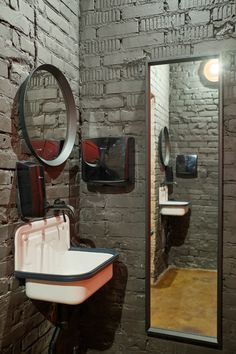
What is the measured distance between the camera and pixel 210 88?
201 cm

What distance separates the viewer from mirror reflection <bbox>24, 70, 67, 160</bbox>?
1.76 m

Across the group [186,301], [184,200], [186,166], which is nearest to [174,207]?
[184,200]

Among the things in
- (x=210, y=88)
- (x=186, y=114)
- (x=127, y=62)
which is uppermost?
(x=127, y=62)

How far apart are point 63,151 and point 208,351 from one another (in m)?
1.56

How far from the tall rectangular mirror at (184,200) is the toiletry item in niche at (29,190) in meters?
0.78

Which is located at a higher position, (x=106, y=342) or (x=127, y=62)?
(x=127, y=62)

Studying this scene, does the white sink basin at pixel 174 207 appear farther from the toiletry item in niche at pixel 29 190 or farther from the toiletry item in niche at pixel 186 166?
the toiletry item in niche at pixel 29 190

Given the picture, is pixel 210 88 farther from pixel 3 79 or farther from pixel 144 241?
pixel 3 79

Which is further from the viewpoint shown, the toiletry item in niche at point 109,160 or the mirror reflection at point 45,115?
the toiletry item in niche at point 109,160

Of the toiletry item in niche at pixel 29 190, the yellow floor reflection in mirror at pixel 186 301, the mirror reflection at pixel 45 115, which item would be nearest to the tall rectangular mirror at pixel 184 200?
the yellow floor reflection in mirror at pixel 186 301

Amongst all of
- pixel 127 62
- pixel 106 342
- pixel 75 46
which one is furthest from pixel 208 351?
pixel 75 46

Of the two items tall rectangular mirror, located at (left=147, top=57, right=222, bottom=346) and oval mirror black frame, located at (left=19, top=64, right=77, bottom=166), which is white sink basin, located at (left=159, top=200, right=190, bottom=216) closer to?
tall rectangular mirror, located at (left=147, top=57, right=222, bottom=346)

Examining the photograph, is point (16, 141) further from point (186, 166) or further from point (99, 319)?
point (99, 319)

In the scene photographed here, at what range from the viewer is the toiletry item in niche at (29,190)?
1.60 meters
